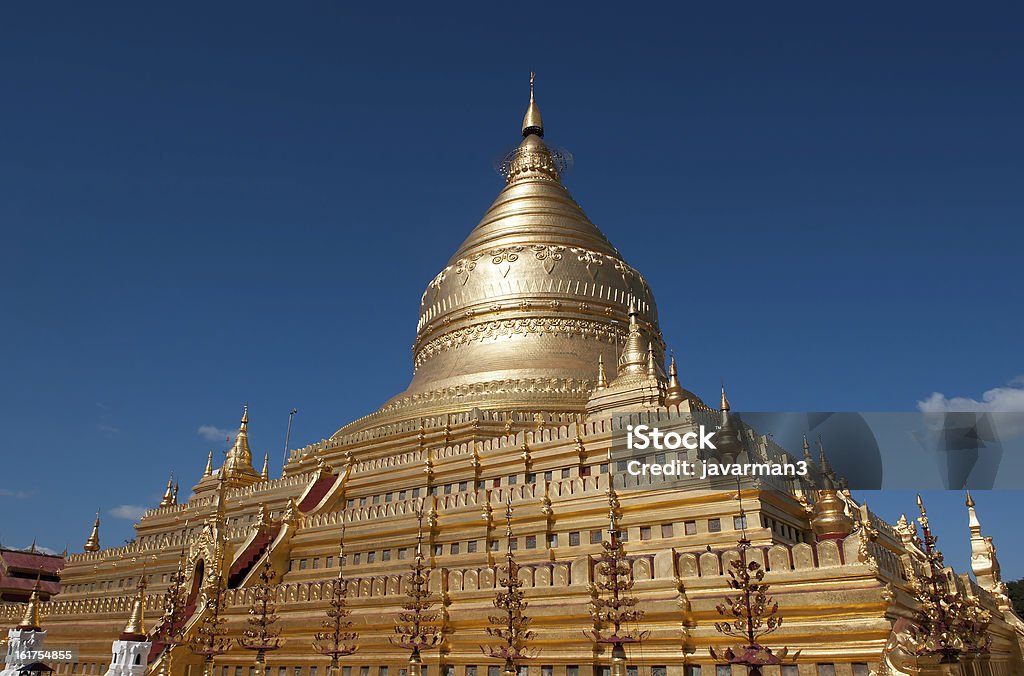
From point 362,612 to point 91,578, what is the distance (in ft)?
82.7

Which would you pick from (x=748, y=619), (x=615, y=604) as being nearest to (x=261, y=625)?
(x=615, y=604)

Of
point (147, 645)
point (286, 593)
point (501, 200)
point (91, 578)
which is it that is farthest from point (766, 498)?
point (91, 578)

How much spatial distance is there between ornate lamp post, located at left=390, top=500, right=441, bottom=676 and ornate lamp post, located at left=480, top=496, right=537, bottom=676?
164 centimetres

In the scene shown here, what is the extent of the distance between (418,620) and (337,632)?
308 centimetres

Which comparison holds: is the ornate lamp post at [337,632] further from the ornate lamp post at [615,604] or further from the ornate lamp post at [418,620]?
the ornate lamp post at [615,604]

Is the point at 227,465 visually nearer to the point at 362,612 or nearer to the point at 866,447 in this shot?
the point at 362,612

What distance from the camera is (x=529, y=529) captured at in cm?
2444

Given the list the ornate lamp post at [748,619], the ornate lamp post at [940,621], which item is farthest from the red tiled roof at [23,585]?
the ornate lamp post at [940,621]

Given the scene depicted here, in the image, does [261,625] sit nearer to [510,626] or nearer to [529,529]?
[529,529]

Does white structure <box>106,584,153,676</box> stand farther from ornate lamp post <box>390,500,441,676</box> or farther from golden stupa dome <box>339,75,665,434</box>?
golden stupa dome <box>339,75,665,434</box>

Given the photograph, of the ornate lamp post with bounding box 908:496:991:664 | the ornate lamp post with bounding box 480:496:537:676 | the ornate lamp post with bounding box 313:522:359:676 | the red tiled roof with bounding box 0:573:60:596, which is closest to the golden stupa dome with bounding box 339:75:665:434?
the ornate lamp post with bounding box 313:522:359:676

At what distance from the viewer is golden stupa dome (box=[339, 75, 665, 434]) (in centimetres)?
3525

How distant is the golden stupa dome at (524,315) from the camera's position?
35.2m

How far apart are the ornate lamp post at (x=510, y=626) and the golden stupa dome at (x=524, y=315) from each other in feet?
45.7
